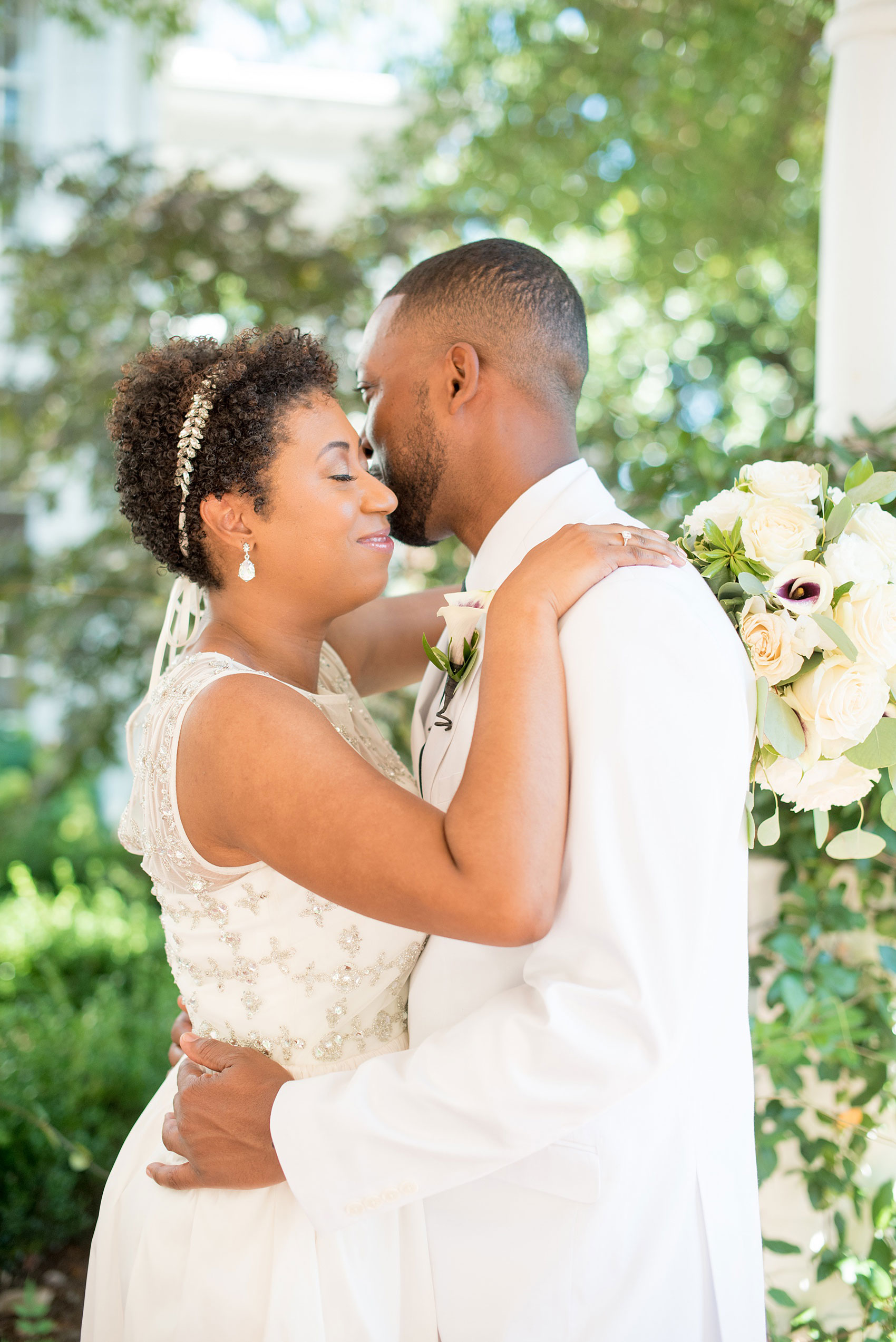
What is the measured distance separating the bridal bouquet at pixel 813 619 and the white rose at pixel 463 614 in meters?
0.37

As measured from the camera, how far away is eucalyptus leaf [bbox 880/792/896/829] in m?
1.67

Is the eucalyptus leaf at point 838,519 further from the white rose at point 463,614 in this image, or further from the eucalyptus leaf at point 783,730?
the white rose at point 463,614

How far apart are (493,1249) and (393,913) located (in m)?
0.55

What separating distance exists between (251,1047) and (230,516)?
90 centimetres

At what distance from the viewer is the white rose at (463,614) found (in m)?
1.80

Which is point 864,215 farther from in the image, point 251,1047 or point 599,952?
point 251,1047

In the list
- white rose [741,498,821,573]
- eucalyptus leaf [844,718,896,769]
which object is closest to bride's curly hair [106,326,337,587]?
white rose [741,498,821,573]

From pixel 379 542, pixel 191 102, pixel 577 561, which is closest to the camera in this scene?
pixel 577 561

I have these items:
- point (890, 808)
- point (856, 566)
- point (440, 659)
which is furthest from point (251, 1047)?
point (856, 566)

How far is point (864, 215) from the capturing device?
8.56 ft

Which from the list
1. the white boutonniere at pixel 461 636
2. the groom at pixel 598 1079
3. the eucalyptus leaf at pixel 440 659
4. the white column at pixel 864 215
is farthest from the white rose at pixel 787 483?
the white column at pixel 864 215

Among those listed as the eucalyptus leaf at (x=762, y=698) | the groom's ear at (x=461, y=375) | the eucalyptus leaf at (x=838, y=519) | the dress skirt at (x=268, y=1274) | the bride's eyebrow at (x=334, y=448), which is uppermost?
the groom's ear at (x=461, y=375)

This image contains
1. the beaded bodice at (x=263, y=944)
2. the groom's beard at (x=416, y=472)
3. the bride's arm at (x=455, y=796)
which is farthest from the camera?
the groom's beard at (x=416, y=472)

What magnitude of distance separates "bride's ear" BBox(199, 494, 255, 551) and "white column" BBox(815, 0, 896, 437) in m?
1.50
